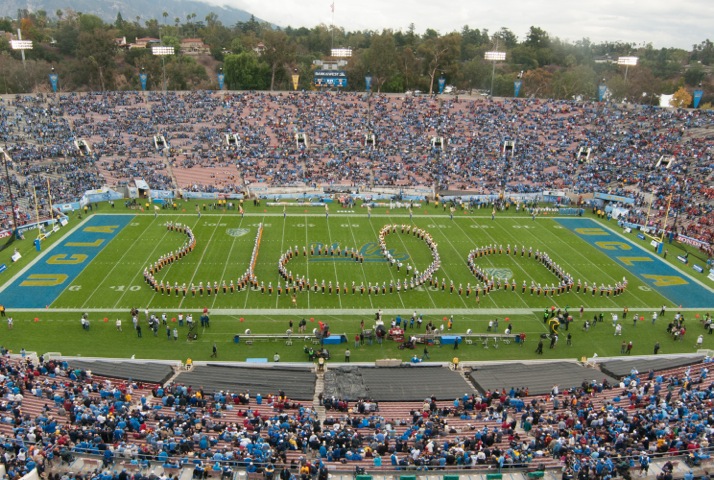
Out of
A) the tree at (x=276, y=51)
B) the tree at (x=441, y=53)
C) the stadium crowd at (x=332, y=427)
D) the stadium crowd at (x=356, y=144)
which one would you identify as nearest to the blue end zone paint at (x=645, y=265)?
the stadium crowd at (x=356, y=144)

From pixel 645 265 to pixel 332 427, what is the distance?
77.6ft

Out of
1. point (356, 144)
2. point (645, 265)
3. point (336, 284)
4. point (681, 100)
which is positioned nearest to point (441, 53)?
point (356, 144)

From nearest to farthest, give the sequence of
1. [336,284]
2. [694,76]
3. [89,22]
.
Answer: [336,284] < [694,76] < [89,22]

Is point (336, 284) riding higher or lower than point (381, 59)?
lower

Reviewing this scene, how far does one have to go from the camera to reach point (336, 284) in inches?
1064

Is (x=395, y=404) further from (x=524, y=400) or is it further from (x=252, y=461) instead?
(x=252, y=461)

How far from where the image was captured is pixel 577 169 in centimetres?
4728

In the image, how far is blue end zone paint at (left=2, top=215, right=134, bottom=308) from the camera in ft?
83.4

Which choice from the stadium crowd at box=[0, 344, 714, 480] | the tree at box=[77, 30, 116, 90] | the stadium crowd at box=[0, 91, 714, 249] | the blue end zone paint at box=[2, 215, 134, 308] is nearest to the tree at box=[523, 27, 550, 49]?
the stadium crowd at box=[0, 91, 714, 249]

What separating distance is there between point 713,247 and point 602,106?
26359mm

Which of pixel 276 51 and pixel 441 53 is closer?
pixel 441 53

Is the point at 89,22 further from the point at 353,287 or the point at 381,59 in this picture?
the point at 353,287

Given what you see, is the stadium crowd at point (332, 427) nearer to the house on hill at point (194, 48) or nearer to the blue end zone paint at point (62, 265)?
the blue end zone paint at point (62, 265)

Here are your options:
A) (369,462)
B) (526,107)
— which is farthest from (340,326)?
(526,107)
